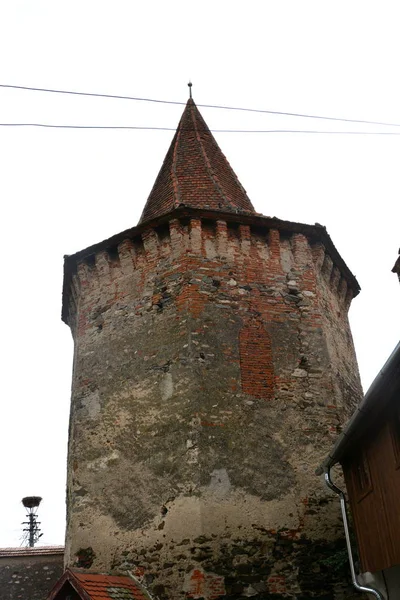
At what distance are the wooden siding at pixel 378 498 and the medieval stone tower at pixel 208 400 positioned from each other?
3.78ft

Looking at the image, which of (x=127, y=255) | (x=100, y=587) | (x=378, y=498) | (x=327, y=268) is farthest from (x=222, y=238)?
(x=100, y=587)

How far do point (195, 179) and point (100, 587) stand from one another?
898 centimetres

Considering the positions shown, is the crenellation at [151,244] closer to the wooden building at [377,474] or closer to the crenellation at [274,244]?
the crenellation at [274,244]

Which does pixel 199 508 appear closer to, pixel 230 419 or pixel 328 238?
pixel 230 419

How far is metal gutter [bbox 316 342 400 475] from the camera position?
6.97 meters

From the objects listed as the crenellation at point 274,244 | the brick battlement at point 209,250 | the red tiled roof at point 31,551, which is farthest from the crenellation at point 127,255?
the red tiled roof at point 31,551

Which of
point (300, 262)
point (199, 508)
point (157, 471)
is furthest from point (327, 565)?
point (300, 262)

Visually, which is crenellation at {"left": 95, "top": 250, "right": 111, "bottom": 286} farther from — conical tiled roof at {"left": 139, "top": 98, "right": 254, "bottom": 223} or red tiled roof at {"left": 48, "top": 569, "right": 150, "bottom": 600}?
red tiled roof at {"left": 48, "top": 569, "right": 150, "bottom": 600}

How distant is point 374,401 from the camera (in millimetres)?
7578

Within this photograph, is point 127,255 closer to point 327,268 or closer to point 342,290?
point 327,268

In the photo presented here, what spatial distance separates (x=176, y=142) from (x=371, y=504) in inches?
431

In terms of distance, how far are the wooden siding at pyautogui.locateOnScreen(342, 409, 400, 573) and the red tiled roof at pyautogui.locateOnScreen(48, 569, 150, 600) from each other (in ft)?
10.7

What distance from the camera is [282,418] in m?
10.7

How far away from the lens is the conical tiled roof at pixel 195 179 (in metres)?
13.7
